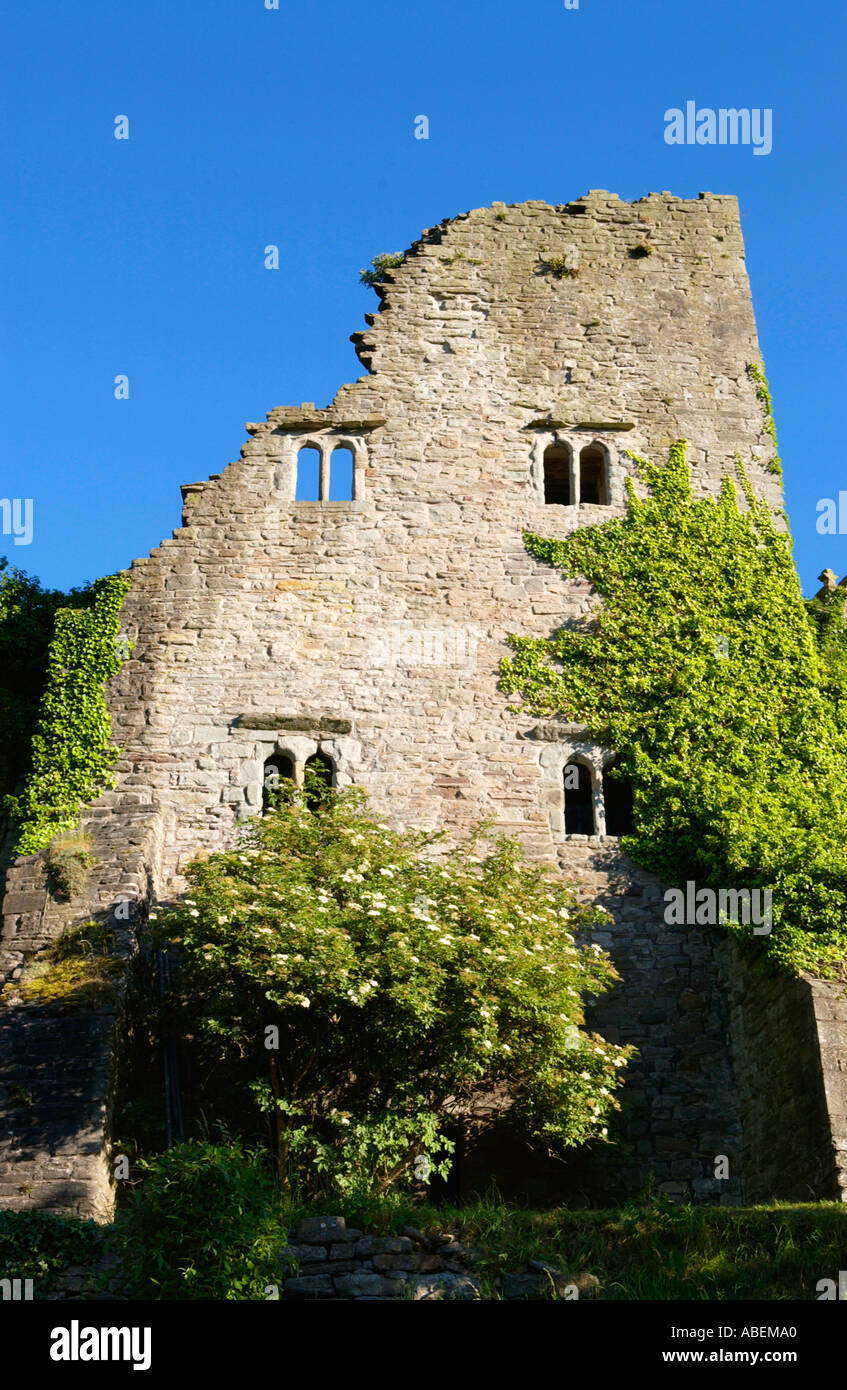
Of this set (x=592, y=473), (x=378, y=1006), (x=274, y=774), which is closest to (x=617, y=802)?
(x=274, y=774)

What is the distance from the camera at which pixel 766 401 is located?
22.6 meters

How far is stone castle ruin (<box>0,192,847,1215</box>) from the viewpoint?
1572 centimetres

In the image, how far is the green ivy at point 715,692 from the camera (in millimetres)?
17266

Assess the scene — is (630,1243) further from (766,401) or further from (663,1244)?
(766,401)

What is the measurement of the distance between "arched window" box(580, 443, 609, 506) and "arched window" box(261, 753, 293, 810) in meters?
6.29

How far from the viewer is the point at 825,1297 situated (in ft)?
36.7

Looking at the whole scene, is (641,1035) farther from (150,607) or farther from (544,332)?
(544,332)

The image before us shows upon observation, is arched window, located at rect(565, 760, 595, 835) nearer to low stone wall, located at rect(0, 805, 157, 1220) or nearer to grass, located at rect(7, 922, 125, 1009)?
low stone wall, located at rect(0, 805, 157, 1220)

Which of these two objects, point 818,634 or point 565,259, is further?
point 565,259

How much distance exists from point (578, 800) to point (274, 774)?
12.9 feet

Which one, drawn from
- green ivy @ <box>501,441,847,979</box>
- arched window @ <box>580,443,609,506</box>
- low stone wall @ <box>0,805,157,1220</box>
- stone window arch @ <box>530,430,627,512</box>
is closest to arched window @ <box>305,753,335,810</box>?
low stone wall @ <box>0,805,157,1220</box>
